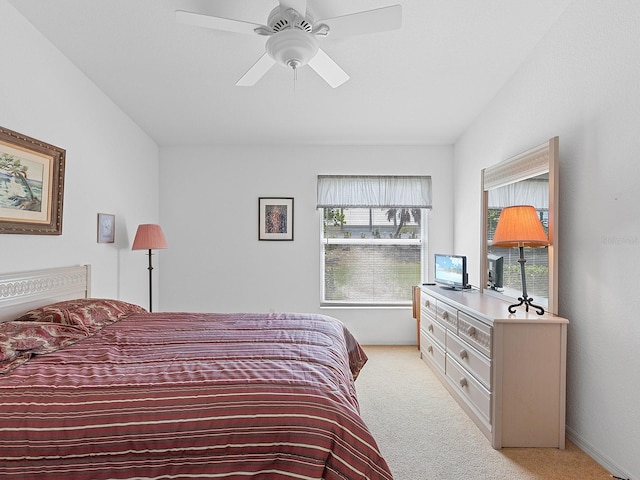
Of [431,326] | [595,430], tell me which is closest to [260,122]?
[431,326]

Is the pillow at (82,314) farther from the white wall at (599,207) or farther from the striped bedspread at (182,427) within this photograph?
the white wall at (599,207)

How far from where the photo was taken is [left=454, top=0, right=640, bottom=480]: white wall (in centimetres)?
192

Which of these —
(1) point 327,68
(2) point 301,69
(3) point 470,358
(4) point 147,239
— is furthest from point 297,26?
(4) point 147,239

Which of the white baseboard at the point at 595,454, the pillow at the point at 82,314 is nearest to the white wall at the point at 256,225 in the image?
the pillow at the point at 82,314

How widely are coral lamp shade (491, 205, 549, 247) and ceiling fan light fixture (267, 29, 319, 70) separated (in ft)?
5.46

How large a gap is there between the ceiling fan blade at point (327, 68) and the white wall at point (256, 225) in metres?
2.23

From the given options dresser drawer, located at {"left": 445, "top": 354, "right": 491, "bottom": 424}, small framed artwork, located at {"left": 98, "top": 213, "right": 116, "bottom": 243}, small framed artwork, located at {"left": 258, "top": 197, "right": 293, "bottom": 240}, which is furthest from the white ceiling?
dresser drawer, located at {"left": 445, "top": 354, "right": 491, "bottom": 424}

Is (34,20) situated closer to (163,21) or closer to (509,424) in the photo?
(163,21)

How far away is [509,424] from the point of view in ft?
7.41

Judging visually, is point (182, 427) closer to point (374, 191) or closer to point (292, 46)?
point (292, 46)

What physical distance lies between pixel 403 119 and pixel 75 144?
2.93 meters

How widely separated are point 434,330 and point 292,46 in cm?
270

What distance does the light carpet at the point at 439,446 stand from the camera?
2018mm

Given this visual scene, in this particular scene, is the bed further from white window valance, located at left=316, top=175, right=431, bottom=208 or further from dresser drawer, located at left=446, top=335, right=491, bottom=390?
white window valance, located at left=316, top=175, right=431, bottom=208
